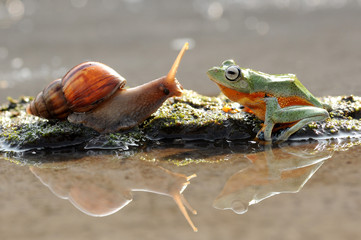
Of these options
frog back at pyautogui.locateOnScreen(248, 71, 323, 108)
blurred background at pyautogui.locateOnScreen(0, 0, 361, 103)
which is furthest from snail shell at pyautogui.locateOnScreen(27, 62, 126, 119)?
blurred background at pyautogui.locateOnScreen(0, 0, 361, 103)

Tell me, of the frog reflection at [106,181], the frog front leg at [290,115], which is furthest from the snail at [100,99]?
the frog front leg at [290,115]

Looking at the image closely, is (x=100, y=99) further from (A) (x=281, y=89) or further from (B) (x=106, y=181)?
(A) (x=281, y=89)

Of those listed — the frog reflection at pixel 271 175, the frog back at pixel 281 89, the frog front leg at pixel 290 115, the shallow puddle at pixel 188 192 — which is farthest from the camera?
the frog back at pixel 281 89

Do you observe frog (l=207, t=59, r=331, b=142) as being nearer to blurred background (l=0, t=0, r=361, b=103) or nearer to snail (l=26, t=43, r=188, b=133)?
snail (l=26, t=43, r=188, b=133)

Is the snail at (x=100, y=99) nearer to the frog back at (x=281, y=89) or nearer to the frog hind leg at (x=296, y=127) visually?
the frog back at (x=281, y=89)

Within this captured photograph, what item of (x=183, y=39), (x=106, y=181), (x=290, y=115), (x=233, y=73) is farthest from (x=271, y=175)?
(x=183, y=39)
